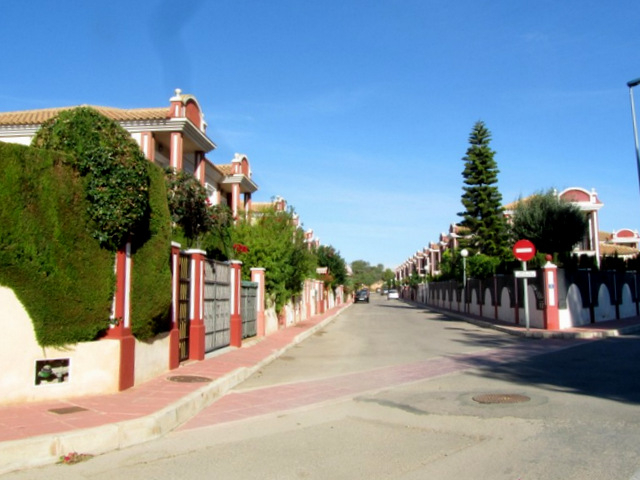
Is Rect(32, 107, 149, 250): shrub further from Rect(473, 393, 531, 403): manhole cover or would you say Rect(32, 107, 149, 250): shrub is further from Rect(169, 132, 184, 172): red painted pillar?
Rect(169, 132, 184, 172): red painted pillar

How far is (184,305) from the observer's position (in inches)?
491

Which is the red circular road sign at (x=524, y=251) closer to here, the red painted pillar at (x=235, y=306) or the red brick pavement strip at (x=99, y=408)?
the red painted pillar at (x=235, y=306)

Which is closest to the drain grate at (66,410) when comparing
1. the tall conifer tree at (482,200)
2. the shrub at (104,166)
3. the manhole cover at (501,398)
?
the shrub at (104,166)

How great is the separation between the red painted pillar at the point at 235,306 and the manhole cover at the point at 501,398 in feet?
27.9

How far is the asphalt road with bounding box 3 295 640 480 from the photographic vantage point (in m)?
5.50

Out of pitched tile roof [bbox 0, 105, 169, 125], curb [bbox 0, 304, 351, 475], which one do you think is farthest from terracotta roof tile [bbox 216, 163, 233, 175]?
curb [bbox 0, 304, 351, 475]

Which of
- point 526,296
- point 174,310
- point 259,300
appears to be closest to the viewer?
point 174,310

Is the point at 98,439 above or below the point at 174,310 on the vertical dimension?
below

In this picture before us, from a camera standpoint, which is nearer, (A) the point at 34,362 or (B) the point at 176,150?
(A) the point at 34,362

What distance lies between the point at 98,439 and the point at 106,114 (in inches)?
757

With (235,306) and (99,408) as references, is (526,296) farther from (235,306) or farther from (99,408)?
(99,408)

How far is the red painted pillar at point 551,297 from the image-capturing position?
2119cm

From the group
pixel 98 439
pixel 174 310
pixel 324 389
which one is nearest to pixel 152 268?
pixel 174 310

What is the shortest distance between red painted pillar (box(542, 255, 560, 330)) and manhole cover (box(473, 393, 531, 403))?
518 inches
